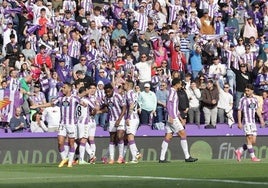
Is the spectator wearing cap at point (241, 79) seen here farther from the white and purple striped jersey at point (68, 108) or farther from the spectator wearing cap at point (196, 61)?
the white and purple striped jersey at point (68, 108)

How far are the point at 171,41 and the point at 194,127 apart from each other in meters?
4.08

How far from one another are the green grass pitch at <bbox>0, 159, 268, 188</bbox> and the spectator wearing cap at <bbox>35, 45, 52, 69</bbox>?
757cm

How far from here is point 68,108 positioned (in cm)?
2602

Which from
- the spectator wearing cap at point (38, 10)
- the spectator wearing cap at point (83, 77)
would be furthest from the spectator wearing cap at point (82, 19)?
the spectator wearing cap at point (83, 77)

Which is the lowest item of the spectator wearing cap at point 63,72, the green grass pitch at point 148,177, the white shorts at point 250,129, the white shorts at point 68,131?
the green grass pitch at point 148,177

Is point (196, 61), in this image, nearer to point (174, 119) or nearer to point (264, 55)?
point (264, 55)

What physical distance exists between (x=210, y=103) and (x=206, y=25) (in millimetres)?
5174

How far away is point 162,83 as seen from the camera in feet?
105

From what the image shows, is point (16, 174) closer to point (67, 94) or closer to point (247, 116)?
point (67, 94)

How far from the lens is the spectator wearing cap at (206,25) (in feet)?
120

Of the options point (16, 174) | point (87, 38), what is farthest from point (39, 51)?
point (16, 174)

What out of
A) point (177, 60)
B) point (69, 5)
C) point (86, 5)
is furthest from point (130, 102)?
point (86, 5)

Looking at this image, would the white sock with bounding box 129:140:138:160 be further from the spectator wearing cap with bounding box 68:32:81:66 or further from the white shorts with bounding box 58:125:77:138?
the spectator wearing cap with bounding box 68:32:81:66

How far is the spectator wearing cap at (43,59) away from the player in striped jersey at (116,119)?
3813 millimetres
